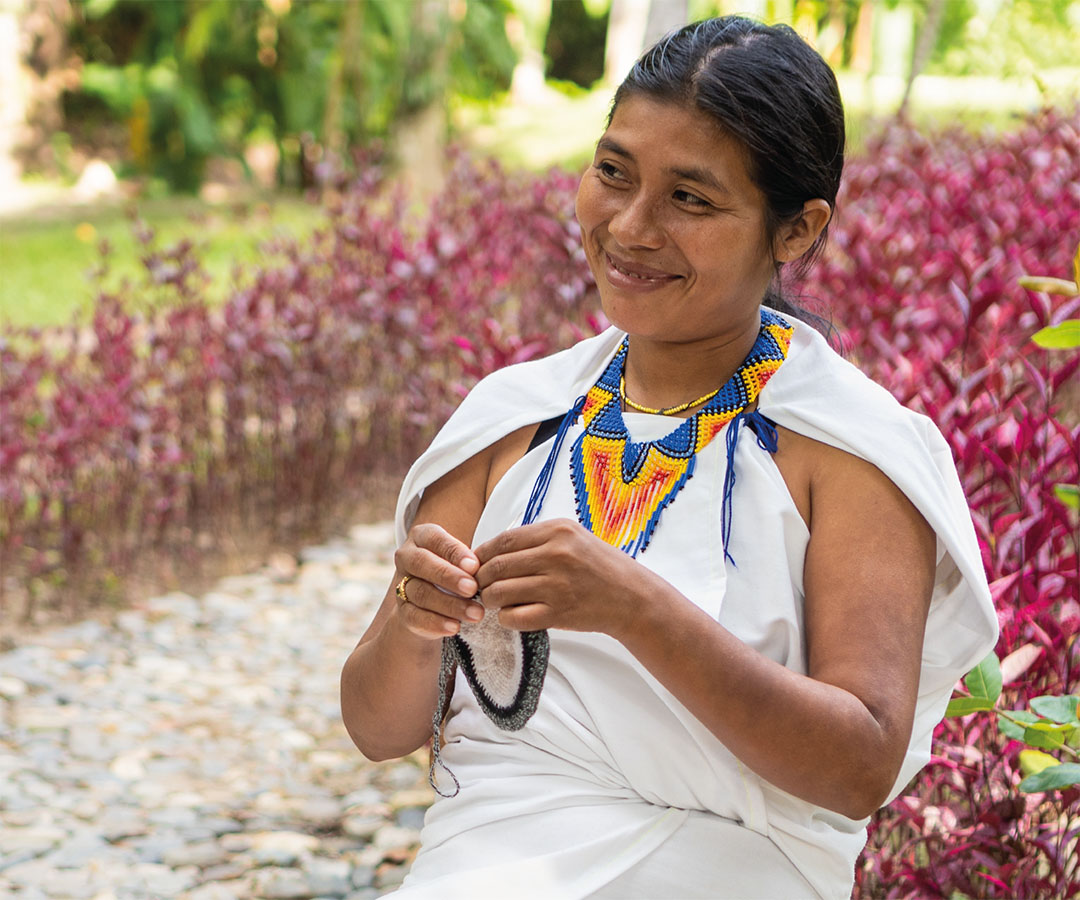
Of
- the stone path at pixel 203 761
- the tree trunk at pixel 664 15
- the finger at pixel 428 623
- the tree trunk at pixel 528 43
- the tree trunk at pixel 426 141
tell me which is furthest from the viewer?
the tree trunk at pixel 528 43

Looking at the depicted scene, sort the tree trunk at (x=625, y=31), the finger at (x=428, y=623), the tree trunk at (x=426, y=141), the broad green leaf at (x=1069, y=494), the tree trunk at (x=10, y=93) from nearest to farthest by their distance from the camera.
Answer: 1. the finger at (x=428, y=623)
2. the broad green leaf at (x=1069, y=494)
3. the tree trunk at (x=426, y=141)
4. the tree trunk at (x=10, y=93)
5. the tree trunk at (x=625, y=31)

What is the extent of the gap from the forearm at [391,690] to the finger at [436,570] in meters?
0.15

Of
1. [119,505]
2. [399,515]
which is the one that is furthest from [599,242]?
[119,505]

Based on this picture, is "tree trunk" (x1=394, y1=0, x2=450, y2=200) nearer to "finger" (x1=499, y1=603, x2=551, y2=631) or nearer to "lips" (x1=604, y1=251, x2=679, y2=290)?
"lips" (x1=604, y1=251, x2=679, y2=290)

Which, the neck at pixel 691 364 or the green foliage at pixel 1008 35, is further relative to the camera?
the green foliage at pixel 1008 35

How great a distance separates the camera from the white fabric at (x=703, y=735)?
61.1 inches

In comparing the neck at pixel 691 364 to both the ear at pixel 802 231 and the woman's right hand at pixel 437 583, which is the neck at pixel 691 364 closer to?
the ear at pixel 802 231

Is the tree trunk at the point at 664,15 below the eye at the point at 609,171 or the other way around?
below

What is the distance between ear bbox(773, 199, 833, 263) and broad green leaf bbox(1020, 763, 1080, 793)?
77cm

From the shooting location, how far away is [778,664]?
4.83ft

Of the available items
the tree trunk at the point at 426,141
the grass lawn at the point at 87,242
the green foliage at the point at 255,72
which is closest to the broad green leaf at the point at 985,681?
the grass lawn at the point at 87,242

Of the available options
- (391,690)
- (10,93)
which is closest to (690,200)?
(391,690)

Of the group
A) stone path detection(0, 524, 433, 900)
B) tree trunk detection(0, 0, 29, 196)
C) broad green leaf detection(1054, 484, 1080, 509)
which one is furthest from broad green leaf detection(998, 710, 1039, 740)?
tree trunk detection(0, 0, 29, 196)

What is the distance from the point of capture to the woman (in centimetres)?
144
